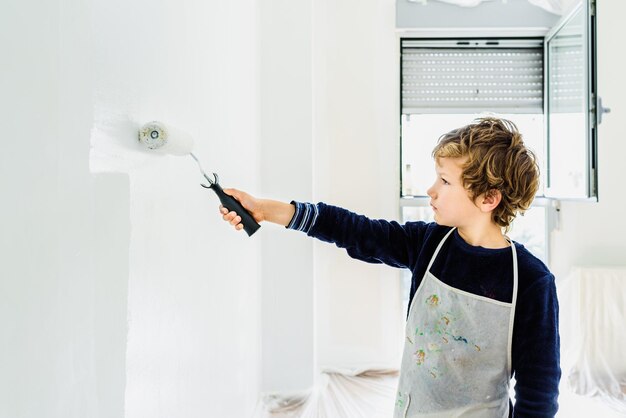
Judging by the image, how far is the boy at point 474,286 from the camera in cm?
91

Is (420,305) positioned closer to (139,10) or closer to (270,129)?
(139,10)

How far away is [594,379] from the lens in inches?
78.7

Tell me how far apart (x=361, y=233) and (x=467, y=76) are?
62.9 inches

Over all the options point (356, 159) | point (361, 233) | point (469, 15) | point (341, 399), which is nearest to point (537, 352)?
point (361, 233)

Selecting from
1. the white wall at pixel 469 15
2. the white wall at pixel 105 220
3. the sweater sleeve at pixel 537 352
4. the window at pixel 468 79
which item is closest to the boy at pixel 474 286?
the sweater sleeve at pixel 537 352

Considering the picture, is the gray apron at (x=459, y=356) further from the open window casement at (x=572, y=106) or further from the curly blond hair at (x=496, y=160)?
the open window casement at (x=572, y=106)

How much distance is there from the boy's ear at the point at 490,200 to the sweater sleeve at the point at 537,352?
180mm

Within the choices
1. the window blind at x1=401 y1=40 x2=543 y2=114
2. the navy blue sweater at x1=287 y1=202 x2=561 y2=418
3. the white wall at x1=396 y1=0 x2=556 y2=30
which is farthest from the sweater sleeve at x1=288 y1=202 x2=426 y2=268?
the white wall at x1=396 y1=0 x2=556 y2=30

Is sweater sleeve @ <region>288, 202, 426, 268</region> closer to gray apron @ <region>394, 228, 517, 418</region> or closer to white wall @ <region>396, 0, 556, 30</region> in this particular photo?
gray apron @ <region>394, 228, 517, 418</region>

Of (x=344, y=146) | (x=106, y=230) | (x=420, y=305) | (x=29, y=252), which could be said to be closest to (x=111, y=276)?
(x=106, y=230)

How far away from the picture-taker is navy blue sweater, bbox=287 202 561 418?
865 mm

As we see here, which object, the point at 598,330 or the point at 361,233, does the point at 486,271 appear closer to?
the point at 361,233

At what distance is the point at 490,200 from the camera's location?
3.19 ft

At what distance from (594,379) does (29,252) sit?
7.55ft
